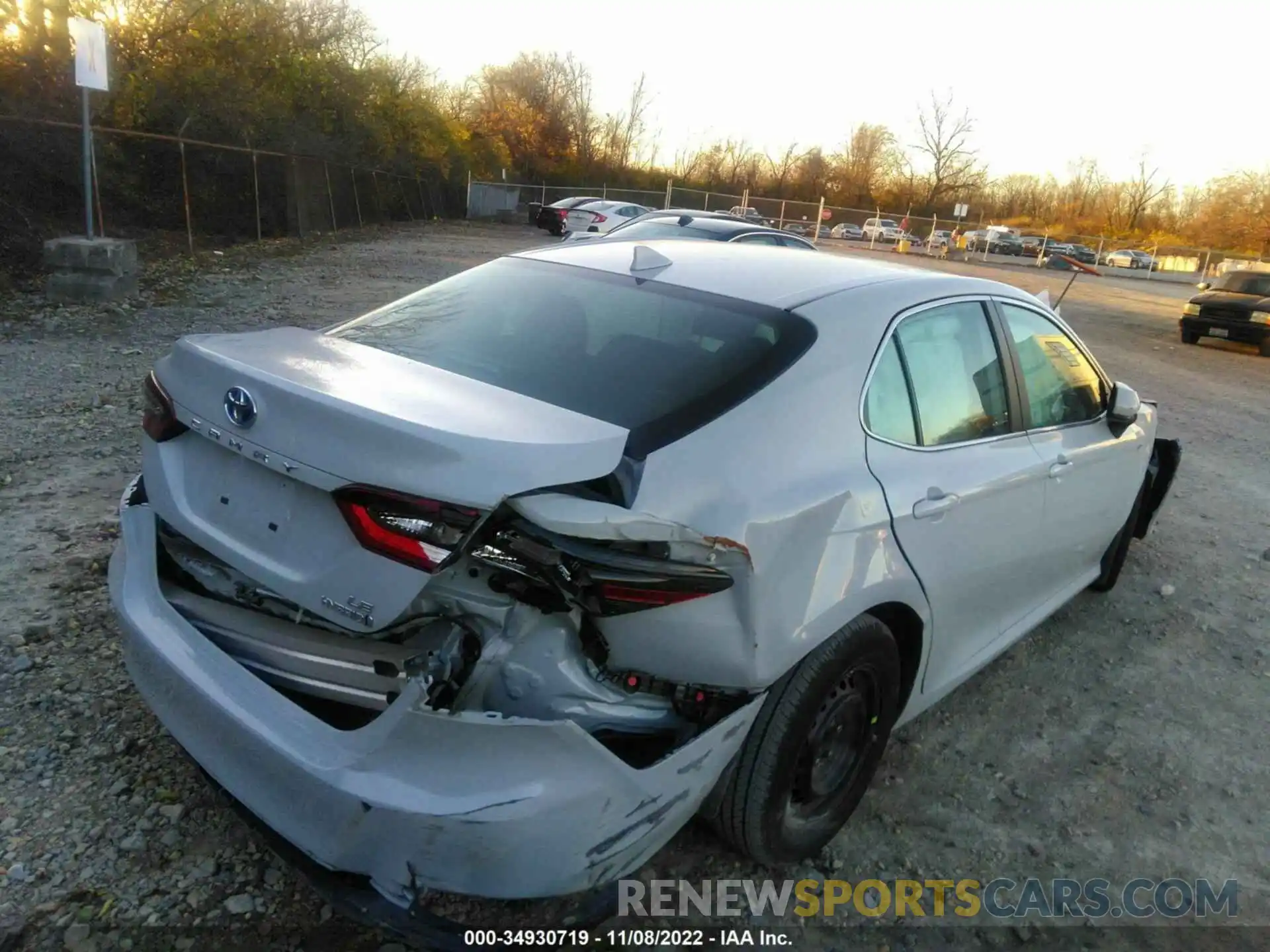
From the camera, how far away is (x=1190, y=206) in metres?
69.5

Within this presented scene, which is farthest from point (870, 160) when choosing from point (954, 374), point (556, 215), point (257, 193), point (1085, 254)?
point (954, 374)

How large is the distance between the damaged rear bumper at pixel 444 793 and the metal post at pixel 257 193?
18003mm

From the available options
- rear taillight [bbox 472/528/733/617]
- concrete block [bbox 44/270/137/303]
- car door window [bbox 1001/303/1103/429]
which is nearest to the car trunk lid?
rear taillight [bbox 472/528/733/617]

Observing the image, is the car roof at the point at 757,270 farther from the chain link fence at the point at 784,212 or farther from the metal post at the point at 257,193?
the chain link fence at the point at 784,212

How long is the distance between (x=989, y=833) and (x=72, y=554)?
3857 millimetres

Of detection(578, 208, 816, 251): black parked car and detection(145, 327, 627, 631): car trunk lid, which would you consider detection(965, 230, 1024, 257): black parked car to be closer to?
detection(578, 208, 816, 251): black parked car

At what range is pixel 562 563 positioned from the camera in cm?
196

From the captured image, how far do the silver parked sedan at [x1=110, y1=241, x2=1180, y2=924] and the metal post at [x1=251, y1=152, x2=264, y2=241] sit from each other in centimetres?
1687

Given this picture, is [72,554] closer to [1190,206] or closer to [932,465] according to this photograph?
[932,465]

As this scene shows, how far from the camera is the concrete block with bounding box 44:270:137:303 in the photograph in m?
9.93

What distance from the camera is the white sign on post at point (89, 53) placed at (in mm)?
9219

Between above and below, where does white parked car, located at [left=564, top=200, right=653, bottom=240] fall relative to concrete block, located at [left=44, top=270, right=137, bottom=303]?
above

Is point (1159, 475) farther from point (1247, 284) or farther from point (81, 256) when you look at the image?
point (1247, 284)

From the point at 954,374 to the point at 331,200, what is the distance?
22.5 meters
